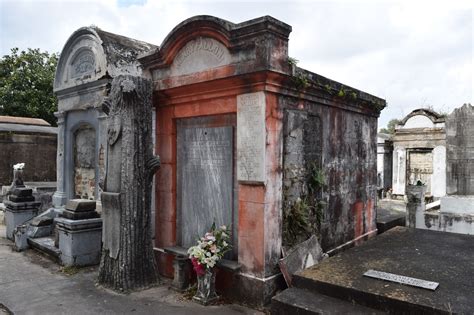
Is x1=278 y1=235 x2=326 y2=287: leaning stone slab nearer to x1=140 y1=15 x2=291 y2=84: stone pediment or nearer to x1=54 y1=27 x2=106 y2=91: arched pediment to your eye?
x1=140 y1=15 x2=291 y2=84: stone pediment

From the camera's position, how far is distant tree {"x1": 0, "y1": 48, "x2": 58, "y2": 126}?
19641 mm

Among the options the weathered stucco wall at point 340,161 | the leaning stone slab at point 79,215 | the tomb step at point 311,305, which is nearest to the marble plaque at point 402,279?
the tomb step at point 311,305

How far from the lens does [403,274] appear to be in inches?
167

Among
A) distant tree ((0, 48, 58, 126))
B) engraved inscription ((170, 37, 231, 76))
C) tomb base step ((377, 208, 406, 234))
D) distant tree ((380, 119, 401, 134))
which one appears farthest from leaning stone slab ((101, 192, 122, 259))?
distant tree ((0, 48, 58, 126))

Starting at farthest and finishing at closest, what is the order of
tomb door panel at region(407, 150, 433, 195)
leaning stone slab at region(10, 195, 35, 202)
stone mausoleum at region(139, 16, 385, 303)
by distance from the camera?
1. tomb door panel at region(407, 150, 433, 195)
2. leaning stone slab at region(10, 195, 35, 202)
3. stone mausoleum at region(139, 16, 385, 303)

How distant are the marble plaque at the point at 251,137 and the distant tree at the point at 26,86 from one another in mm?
18882

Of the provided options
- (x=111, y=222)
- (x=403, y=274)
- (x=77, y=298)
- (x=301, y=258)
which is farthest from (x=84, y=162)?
(x=403, y=274)

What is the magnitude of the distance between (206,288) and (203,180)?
4.74 feet

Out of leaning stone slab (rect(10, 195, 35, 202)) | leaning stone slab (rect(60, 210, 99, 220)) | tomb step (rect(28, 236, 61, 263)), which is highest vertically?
leaning stone slab (rect(10, 195, 35, 202))

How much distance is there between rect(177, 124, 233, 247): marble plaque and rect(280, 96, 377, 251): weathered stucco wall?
2.69ft

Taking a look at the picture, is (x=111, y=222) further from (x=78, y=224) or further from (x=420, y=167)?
(x=420, y=167)

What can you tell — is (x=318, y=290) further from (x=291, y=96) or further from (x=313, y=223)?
(x=291, y=96)

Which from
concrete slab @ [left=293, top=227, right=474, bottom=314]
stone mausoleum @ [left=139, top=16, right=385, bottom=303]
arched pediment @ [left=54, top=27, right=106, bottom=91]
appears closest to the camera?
concrete slab @ [left=293, top=227, right=474, bottom=314]

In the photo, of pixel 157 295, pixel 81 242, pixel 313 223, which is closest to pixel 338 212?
pixel 313 223
